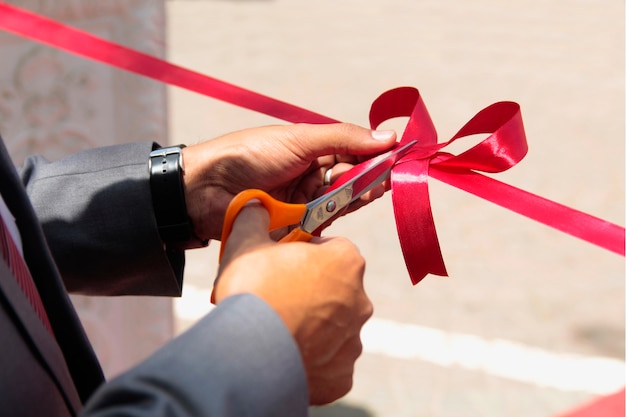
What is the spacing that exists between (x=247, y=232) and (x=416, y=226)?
1.04ft

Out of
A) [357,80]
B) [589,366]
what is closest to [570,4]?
[357,80]

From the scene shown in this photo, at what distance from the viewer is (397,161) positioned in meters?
1.06

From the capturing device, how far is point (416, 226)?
0.98 meters

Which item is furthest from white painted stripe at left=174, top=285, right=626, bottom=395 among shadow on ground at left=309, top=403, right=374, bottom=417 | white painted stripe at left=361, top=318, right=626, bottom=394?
shadow on ground at left=309, top=403, right=374, bottom=417

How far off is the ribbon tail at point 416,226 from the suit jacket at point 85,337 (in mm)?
374

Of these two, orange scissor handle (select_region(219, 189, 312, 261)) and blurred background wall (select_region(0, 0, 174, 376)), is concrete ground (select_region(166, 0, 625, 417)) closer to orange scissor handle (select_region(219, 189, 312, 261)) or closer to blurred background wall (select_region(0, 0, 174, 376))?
blurred background wall (select_region(0, 0, 174, 376))

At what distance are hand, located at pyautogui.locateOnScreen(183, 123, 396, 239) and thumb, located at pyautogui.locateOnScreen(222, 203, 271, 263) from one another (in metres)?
0.30

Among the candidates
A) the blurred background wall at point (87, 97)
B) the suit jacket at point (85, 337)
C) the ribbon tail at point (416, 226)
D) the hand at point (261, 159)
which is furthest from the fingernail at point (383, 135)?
the blurred background wall at point (87, 97)

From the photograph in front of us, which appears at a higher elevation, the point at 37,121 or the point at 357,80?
the point at 37,121

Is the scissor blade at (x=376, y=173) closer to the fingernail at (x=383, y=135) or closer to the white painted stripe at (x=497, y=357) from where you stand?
the fingernail at (x=383, y=135)

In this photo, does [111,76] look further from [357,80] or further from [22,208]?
[357,80]

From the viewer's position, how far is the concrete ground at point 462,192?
211 cm

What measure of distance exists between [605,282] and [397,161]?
164cm

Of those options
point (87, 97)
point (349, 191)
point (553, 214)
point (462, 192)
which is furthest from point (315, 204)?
point (462, 192)
